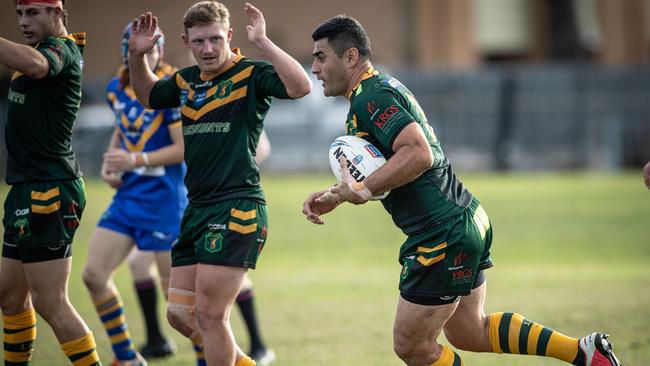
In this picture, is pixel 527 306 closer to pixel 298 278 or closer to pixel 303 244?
pixel 298 278

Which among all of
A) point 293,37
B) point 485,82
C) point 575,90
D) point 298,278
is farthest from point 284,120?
point 298,278

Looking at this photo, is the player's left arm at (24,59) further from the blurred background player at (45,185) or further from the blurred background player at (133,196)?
the blurred background player at (133,196)

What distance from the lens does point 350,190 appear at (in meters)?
5.21

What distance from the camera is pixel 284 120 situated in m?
26.4

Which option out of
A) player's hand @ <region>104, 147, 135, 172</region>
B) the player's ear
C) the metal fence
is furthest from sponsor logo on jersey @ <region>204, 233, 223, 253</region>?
the metal fence

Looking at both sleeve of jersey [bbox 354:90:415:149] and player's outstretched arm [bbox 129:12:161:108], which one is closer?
sleeve of jersey [bbox 354:90:415:149]

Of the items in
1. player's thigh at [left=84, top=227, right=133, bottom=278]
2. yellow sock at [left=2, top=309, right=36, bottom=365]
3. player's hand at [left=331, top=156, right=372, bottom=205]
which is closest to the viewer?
player's hand at [left=331, top=156, right=372, bottom=205]

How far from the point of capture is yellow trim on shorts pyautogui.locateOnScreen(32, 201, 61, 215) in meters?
5.81

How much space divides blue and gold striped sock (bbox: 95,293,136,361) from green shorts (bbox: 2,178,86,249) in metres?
1.35

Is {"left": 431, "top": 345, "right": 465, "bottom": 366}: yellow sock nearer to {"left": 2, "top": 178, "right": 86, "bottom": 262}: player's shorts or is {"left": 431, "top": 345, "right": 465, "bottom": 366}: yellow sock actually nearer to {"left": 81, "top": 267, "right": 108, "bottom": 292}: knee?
{"left": 2, "top": 178, "right": 86, "bottom": 262}: player's shorts

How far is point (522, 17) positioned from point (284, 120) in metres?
16.2

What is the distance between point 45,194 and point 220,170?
3.75 feet

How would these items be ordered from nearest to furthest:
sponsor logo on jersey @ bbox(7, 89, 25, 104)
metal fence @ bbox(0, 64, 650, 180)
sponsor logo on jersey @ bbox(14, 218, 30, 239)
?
sponsor logo on jersey @ bbox(14, 218, 30, 239) < sponsor logo on jersey @ bbox(7, 89, 25, 104) < metal fence @ bbox(0, 64, 650, 180)

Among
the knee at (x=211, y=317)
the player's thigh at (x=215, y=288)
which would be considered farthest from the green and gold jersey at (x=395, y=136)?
the knee at (x=211, y=317)
